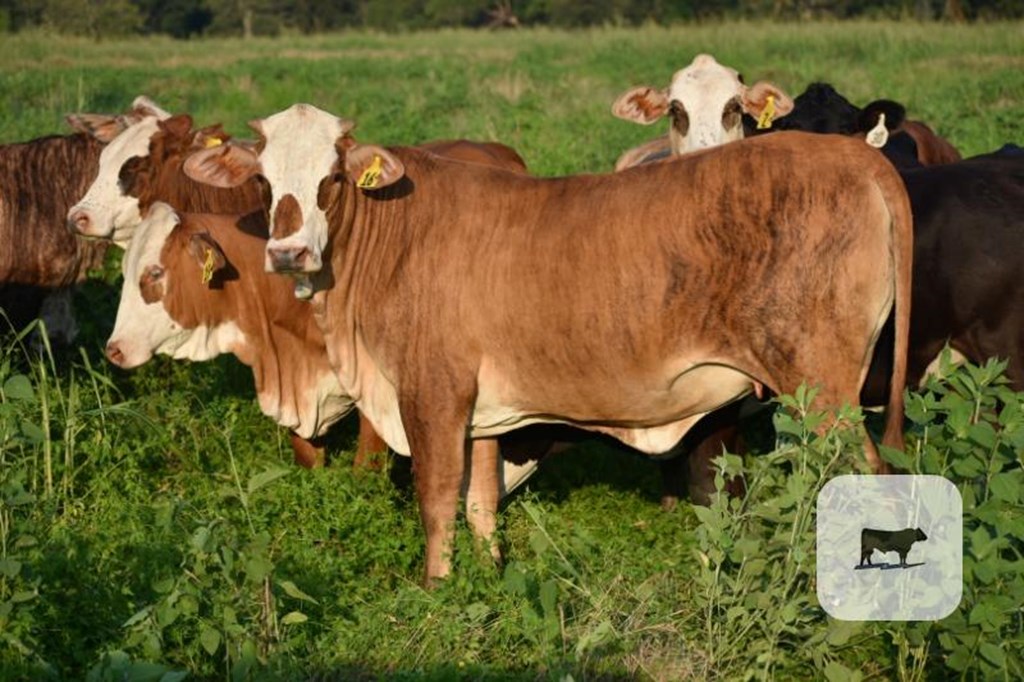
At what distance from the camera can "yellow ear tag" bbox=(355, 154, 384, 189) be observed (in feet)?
21.2

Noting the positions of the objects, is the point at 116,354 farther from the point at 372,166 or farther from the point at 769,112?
the point at 769,112

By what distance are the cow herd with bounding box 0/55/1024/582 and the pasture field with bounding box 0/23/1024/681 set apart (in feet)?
0.90

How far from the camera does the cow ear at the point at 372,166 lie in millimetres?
6457

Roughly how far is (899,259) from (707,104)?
A: 2.94 m

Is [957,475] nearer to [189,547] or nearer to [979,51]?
[189,547]

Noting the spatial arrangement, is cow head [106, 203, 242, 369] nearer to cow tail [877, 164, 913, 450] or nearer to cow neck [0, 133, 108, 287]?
cow neck [0, 133, 108, 287]

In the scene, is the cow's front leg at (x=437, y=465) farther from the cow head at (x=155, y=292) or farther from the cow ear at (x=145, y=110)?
the cow ear at (x=145, y=110)

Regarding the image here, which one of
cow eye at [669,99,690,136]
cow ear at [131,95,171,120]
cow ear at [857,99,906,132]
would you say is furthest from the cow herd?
cow ear at [131,95,171,120]

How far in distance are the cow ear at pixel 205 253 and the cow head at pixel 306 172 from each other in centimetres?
102

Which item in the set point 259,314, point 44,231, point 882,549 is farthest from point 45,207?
point 882,549

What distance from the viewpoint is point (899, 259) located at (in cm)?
561

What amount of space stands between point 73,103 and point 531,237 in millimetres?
14753

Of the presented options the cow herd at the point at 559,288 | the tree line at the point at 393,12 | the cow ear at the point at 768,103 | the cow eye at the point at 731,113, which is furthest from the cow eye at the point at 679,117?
the tree line at the point at 393,12

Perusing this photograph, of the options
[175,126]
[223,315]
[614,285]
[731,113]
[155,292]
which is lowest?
[223,315]
